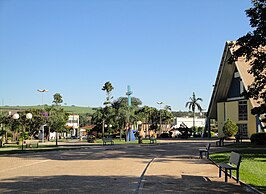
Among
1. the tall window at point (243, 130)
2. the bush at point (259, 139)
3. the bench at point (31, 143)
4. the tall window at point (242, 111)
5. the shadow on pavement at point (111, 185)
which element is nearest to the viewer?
the shadow on pavement at point (111, 185)

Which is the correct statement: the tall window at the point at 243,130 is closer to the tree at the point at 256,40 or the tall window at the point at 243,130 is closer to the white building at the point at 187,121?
the tree at the point at 256,40

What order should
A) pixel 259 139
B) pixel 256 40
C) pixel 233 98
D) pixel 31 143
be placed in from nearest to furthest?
pixel 256 40 → pixel 31 143 → pixel 259 139 → pixel 233 98

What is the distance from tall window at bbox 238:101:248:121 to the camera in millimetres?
53997

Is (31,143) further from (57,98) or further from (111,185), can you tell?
(57,98)

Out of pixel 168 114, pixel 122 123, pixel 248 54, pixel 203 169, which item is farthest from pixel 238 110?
pixel 203 169

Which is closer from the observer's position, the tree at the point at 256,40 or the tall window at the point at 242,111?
the tree at the point at 256,40

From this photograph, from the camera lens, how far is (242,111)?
54.6m

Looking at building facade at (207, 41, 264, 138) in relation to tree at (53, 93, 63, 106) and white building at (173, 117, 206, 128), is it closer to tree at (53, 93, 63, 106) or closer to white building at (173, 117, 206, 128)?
white building at (173, 117, 206, 128)

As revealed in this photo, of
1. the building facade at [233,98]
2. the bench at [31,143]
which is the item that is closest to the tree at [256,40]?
the bench at [31,143]

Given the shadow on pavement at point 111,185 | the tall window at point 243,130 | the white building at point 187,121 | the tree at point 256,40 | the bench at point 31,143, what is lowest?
the shadow on pavement at point 111,185

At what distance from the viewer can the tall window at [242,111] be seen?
177 feet

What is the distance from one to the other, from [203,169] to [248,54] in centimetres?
992

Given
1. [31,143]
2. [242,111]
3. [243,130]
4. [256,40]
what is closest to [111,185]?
[256,40]

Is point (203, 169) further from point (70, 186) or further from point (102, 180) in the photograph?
point (70, 186)
